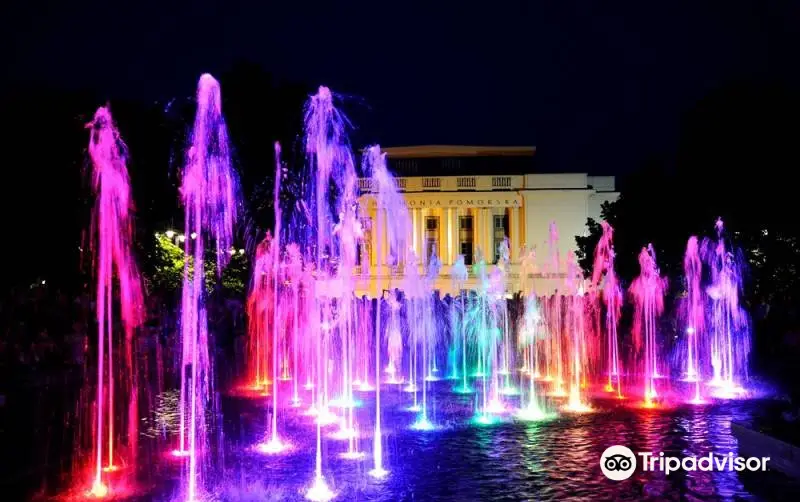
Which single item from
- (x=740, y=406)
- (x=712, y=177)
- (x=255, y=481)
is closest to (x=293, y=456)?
(x=255, y=481)

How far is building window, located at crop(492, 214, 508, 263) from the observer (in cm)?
6072

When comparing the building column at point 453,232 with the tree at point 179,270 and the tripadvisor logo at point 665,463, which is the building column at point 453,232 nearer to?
the tree at point 179,270

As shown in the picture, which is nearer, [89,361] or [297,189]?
[89,361]

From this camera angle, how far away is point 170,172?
31234mm

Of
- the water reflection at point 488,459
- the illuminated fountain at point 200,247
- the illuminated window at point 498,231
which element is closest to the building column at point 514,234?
the illuminated window at point 498,231

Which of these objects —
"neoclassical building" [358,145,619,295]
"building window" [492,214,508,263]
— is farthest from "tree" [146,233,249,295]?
"building window" [492,214,508,263]

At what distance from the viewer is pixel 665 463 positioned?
9.65 meters

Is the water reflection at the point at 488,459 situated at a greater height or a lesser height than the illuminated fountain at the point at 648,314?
lesser

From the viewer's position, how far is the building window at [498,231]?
60719mm

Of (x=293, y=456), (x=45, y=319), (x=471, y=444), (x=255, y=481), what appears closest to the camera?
(x=255, y=481)

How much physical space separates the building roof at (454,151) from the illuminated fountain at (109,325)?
3706 cm

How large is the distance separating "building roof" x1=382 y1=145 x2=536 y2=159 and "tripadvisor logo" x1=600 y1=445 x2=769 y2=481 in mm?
51107

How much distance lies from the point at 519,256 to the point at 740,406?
4630 centimetres

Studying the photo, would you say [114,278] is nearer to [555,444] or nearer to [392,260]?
[555,444]
